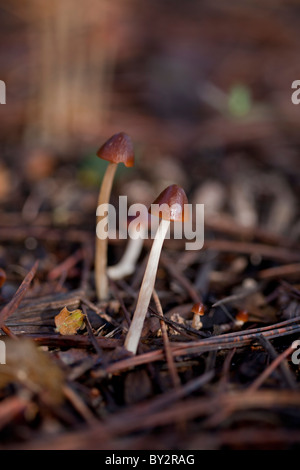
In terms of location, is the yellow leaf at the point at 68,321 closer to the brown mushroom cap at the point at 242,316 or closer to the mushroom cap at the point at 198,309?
the mushroom cap at the point at 198,309

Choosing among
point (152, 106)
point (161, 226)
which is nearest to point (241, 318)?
point (161, 226)

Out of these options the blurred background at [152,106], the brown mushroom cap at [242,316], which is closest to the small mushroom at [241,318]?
the brown mushroom cap at [242,316]

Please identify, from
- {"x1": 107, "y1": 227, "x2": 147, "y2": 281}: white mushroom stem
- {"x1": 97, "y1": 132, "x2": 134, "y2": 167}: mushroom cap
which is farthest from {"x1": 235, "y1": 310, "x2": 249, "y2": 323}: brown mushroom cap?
Answer: {"x1": 97, "y1": 132, "x2": 134, "y2": 167}: mushroom cap

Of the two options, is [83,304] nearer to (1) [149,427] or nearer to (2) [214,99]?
(1) [149,427]

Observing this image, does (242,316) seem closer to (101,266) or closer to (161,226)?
(161,226)

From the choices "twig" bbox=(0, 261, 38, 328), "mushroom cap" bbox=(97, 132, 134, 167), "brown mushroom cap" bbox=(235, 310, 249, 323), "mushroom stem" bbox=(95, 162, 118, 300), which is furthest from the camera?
"mushroom stem" bbox=(95, 162, 118, 300)

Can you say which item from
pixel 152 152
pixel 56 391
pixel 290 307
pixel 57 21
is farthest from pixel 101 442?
pixel 57 21

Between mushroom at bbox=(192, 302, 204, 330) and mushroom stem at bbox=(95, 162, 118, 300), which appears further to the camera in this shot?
mushroom stem at bbox=(95, 162, 118, 300)

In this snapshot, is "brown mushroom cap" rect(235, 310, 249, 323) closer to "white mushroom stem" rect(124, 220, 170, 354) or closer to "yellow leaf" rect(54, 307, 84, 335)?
"white mushroom stem" rect(124, 220, 170, 354)
